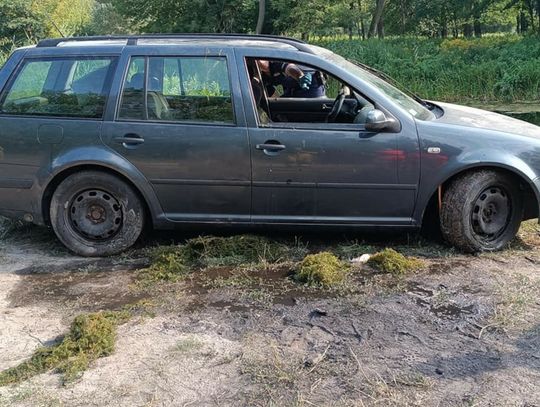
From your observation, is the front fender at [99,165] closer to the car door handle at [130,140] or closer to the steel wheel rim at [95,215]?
the car door handle at [130,140]

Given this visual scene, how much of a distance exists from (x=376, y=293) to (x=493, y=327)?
829 millimetres

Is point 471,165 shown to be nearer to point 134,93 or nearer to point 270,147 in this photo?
point 270,147

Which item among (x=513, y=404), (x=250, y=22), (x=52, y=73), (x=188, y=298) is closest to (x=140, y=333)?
(x=188, y=298)

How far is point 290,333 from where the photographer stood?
3686mm

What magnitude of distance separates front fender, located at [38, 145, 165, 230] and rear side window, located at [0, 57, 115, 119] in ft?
1.02

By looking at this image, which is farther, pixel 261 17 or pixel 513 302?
pixel 261 17

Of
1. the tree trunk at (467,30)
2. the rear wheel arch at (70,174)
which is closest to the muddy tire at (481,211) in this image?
the rear wheel arch at (70,174)

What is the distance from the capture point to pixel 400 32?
36750mm

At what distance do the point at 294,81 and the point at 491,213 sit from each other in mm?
2597

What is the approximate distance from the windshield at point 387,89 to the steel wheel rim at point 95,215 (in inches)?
86.9

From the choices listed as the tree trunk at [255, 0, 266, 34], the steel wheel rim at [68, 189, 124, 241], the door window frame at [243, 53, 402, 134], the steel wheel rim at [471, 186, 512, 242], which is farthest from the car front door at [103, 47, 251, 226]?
the tree trunk at [255, 0, 266, 34]

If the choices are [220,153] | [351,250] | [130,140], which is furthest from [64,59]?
[351,250]

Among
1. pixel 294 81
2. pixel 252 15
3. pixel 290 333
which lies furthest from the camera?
pixel 252 15

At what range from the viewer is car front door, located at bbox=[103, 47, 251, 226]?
15.8 ft
